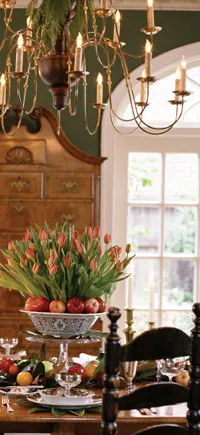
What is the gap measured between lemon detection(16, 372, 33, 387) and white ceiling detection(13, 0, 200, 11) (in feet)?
9.82

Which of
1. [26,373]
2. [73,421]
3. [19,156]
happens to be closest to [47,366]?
[26,373]

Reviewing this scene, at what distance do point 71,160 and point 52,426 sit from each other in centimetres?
245

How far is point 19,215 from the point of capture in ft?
15.4

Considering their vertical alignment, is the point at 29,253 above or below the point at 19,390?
above

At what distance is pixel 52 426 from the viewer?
2467 mm

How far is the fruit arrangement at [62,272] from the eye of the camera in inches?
106

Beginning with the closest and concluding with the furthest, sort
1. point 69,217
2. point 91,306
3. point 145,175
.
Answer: point 91,306
point 69,217
point 145,175

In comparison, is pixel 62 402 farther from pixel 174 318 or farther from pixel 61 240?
Result: pixel 174 318

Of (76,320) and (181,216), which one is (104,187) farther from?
(76,320)

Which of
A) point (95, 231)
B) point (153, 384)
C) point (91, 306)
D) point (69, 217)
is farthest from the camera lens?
point (69, 217)

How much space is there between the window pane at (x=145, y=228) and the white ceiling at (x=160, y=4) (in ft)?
4.03

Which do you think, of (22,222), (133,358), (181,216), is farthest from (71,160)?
(133,358)

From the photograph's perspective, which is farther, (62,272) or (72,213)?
(72,213)

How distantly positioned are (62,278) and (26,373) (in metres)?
0.32
